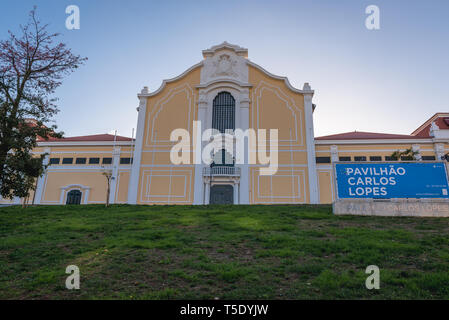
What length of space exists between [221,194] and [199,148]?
482cm

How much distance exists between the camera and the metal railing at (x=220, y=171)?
27.5 m

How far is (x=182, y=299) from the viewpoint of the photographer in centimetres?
562

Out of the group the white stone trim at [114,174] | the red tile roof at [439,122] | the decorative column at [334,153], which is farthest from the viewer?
the red tile roof at [439,122]

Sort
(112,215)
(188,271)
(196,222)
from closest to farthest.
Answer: (188,271)
(196,222)
(112,215)

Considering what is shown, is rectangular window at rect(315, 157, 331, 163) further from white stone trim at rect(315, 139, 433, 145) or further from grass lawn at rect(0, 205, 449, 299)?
grass lawn at rect(0, 205, 449, 299)

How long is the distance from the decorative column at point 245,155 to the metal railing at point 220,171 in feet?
2.23

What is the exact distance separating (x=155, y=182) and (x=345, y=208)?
18.4 m

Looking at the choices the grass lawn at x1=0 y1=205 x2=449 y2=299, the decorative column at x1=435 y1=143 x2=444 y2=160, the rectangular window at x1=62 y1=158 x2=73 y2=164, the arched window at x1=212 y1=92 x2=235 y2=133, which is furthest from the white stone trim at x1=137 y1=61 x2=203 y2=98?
the decorative column at x1=435 y1=143 x2=444 y2=160

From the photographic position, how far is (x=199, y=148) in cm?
2842

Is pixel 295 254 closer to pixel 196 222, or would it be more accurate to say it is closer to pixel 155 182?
pixel 196 222

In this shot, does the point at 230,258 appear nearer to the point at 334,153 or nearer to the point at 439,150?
the point at 334,153

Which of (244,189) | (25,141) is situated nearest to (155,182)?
(244,189)

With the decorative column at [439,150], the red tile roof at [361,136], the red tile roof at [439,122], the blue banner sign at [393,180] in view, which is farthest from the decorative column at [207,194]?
the red tile roof at [439,122]

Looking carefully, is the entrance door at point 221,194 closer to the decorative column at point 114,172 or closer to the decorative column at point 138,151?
the decorative column at point 138,151
